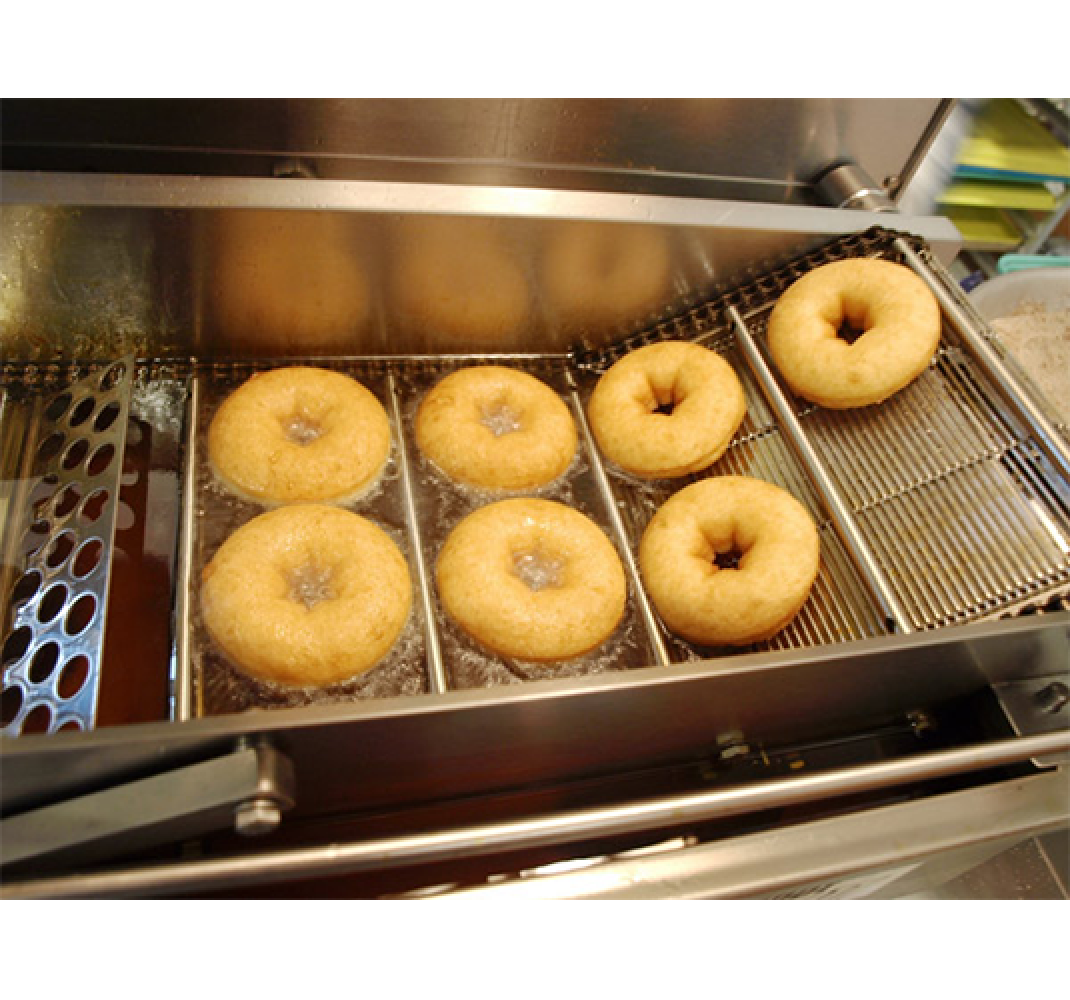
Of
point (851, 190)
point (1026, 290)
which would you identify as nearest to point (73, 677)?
point (851, 190)

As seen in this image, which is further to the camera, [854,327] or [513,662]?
[854,327]

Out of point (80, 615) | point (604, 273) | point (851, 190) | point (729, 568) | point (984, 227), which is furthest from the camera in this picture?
point (984, 227)

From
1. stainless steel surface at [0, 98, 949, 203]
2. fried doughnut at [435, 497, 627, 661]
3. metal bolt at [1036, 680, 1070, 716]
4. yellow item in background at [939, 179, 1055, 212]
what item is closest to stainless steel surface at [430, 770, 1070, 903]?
metal bolt at [1036, 680, 1070, 716]

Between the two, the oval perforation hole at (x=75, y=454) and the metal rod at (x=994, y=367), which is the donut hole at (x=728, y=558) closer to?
the metal rod at (x=994, y=367)

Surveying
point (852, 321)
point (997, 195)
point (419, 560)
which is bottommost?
point (419, 560)

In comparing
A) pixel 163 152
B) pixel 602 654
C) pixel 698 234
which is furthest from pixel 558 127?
pixel 602 654

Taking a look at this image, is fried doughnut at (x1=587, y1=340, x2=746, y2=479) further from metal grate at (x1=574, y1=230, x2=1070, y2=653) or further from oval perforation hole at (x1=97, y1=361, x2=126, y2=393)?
oval perforation hole at (x1=97, y1=361, x2=126, y2=393)

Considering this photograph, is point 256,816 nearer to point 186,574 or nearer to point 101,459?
point 186,574
